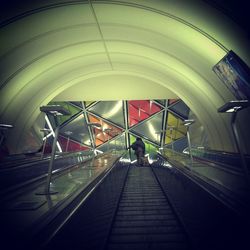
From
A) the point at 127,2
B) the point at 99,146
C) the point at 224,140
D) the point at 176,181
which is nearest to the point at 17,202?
the point at 176,181

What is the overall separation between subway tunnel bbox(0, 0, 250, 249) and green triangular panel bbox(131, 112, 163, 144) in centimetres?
728

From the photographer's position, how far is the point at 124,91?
16641 millimetres

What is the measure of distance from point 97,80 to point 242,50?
37.3 feet

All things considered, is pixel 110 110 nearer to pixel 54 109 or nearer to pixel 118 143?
pixel 118 143

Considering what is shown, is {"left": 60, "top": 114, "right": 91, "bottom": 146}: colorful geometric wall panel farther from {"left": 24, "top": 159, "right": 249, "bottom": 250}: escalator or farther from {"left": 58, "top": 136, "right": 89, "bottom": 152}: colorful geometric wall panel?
{"left": 24, "top": 159, "right": 249, "bottom": 250}: escalator

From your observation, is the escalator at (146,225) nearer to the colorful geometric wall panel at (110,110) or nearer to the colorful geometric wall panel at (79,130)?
the colorful geometric wall panel at (110,110)

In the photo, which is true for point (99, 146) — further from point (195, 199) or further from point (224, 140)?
point (195, 199)

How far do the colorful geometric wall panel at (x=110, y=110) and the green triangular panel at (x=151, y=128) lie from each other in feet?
6.78

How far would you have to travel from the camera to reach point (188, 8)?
5715 millimetres

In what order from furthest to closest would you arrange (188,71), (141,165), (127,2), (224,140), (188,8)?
(141,165) < (224,140) < (188,71) < (127,2) < (188,8)

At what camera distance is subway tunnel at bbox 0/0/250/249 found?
349cm

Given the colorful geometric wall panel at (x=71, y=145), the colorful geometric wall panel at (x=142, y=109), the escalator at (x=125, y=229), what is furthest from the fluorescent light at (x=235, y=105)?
the colorful geometric wall panel at (x=71, y=145)

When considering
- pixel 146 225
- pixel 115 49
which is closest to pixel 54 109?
pixel 146 225

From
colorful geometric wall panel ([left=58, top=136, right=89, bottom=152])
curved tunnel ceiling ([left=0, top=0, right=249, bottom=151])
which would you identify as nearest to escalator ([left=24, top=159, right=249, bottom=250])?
curved tunnel ceiling ([left=0, top=0, right=249, bottom=151])
